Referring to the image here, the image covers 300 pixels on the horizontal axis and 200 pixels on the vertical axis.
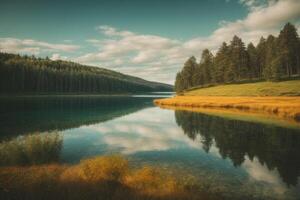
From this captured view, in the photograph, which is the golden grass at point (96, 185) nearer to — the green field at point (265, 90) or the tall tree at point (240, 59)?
the green field at point (265, 90)

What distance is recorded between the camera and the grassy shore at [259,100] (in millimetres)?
43016

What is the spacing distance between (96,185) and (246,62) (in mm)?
95031

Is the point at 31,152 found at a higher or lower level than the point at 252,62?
lower

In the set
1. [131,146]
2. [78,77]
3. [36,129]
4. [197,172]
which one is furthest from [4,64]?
[197,172]

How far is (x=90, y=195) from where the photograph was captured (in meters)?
10.1

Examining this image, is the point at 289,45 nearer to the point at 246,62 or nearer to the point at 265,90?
the point at 246,62

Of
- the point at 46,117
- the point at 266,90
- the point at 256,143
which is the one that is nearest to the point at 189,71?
the point at 266,90

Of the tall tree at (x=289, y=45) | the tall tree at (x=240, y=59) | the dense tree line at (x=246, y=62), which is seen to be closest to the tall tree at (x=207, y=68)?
the dense tree line at (x=246, y=62)

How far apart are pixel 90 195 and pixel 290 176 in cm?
1227

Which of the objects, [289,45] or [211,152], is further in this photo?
[289,45]

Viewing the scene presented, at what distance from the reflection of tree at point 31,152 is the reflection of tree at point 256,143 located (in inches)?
522

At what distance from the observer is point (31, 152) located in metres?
16.2

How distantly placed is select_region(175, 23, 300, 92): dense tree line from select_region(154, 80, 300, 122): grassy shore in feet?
32.4

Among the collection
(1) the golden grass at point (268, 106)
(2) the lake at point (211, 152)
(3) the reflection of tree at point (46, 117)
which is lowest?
(2) the lake at point (211, 152)
